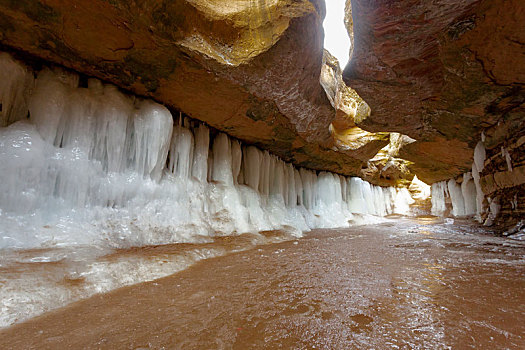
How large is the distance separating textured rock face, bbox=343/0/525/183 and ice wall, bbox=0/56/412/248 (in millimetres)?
3422

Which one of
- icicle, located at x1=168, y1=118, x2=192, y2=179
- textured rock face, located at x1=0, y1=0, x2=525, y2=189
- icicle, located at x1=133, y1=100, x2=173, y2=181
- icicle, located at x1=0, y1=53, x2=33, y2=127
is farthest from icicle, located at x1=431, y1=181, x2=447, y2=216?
icicle, located at x1=0, y1=53, x2=33, y2=127

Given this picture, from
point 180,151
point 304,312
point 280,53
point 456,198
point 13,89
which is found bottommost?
point 304,312

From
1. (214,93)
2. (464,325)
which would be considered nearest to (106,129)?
(214,93)

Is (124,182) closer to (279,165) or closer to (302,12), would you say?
(302,12)

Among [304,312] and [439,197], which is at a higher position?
[439,197]

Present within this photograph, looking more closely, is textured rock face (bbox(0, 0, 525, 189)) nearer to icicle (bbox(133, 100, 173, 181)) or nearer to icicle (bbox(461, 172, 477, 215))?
icicle (bbox(133, 100, 173, 181))

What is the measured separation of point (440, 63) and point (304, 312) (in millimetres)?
4124

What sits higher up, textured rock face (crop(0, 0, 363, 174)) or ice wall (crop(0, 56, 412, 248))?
textured rock face (crop(0, 0, 363, 174))

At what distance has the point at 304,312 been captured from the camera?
1289 mm

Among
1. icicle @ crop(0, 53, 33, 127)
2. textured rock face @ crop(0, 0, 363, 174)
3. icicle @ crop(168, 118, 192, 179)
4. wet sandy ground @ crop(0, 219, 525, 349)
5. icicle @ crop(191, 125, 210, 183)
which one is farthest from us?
icicle @ crop(191, 125, 210, 183)

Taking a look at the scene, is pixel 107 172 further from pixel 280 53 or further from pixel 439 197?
pixel 439 197

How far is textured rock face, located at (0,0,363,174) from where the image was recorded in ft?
8.55

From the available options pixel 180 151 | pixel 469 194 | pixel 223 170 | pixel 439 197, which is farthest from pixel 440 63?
pixel 439 197

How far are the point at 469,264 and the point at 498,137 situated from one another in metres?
4.09
